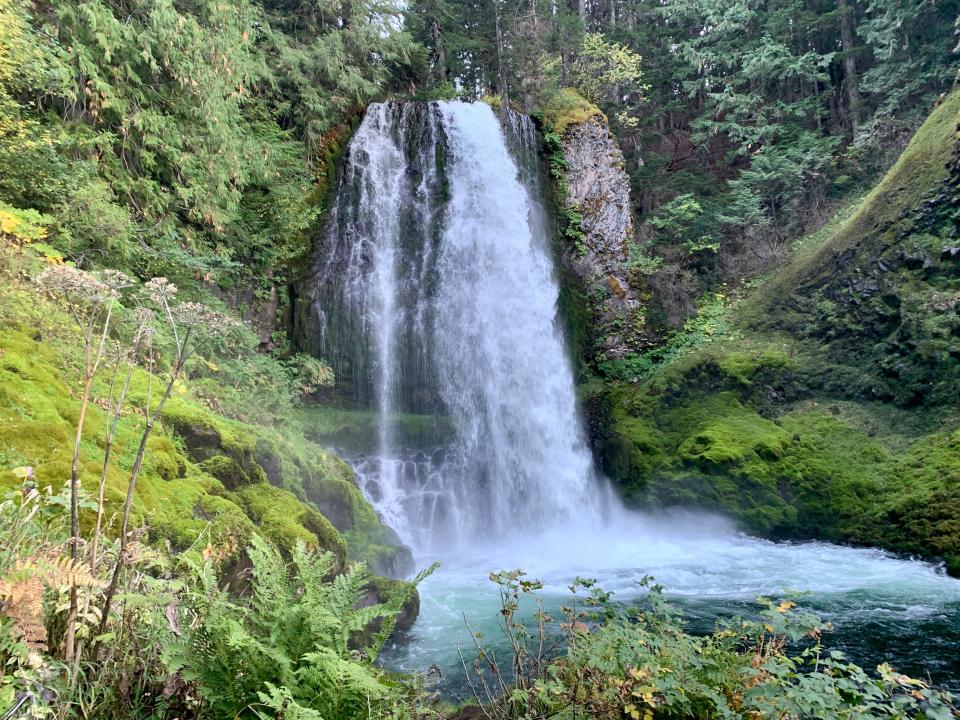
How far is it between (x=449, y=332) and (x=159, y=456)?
25.9 ft

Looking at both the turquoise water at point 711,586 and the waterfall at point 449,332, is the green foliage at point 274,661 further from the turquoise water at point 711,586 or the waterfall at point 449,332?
the waterfall at point 449,332

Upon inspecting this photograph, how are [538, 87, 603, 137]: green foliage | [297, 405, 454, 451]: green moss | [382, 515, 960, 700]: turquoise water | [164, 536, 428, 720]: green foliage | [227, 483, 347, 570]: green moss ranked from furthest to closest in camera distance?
[538, 87, 603, 137]: green foliage → [297, 405, 454, 451]: green moss → [382, 515, 960, 700]: turquoise water → [227, 483, 347, 570]: green moss → [164, 536, 428, 720]: green foliage

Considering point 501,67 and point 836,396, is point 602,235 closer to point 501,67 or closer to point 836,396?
point 836,396

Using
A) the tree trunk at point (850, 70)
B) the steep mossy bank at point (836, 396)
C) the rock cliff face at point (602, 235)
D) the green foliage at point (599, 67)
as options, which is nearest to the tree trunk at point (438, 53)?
the green foliage at point (599, 67)

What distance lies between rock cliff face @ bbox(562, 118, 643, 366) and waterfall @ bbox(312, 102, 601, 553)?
1.25 m

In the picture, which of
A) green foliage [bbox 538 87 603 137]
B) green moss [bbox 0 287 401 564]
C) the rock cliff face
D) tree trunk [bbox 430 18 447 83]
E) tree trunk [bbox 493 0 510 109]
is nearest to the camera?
green moss [bbox 0 287 401 564]

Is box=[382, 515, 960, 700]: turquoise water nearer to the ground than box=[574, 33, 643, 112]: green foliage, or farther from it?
nearer to the ground

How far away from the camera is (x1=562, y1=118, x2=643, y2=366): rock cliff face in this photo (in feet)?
45.4

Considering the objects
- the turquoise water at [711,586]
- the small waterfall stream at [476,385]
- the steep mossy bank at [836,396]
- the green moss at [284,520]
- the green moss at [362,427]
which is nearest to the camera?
the green moss at [284,520]

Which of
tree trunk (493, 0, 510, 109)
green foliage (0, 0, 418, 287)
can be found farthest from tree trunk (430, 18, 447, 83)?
green foliage (0, 0, 418, 287)

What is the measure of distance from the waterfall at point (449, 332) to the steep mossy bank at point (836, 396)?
1606mm

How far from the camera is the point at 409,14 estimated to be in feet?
60.8

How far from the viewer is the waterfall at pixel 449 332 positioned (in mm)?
10898

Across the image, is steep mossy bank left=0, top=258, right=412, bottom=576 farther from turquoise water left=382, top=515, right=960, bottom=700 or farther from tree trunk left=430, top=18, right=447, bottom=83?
tree trunk left=430, top=18, right=447, bottom=83
